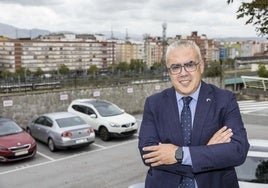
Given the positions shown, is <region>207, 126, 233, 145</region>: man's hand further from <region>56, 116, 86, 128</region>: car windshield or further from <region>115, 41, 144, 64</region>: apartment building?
<region>115, 41, 144, 64</region>: apartment building

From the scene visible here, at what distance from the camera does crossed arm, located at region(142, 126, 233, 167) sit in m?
2.13

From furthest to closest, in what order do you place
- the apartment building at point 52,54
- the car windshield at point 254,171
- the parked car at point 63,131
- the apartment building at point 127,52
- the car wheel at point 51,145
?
the apartment building at point 127,52 → the apartment building at point 52,54 → the car wheel at point 51,145 → the parked car at point 63,131 → the car windshield at point 254,171

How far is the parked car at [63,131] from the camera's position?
12234mm

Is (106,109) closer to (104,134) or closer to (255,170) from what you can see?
(104,134)

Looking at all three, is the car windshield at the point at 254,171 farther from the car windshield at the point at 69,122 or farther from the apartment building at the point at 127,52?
the apartment building at the point at 127,52

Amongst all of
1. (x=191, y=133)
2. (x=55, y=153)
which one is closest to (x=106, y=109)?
(x=55, y=153)

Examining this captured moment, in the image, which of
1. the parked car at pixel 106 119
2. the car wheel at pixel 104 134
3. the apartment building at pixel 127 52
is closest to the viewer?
the parked car at pixel 106 119

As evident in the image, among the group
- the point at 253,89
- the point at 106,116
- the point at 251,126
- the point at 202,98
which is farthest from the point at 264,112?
the point at 202,98

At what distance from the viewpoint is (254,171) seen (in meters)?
5.09

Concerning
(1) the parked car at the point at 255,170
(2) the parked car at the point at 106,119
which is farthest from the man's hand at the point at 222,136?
(2) the parked car at the point at 106,119

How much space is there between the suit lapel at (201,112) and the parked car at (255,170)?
289cm

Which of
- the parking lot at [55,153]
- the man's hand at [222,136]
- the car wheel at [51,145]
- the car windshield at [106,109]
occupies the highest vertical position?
the man's hand at [222,136]

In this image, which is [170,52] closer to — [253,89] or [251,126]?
[251,126]

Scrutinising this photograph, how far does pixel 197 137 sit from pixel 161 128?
245 mm
